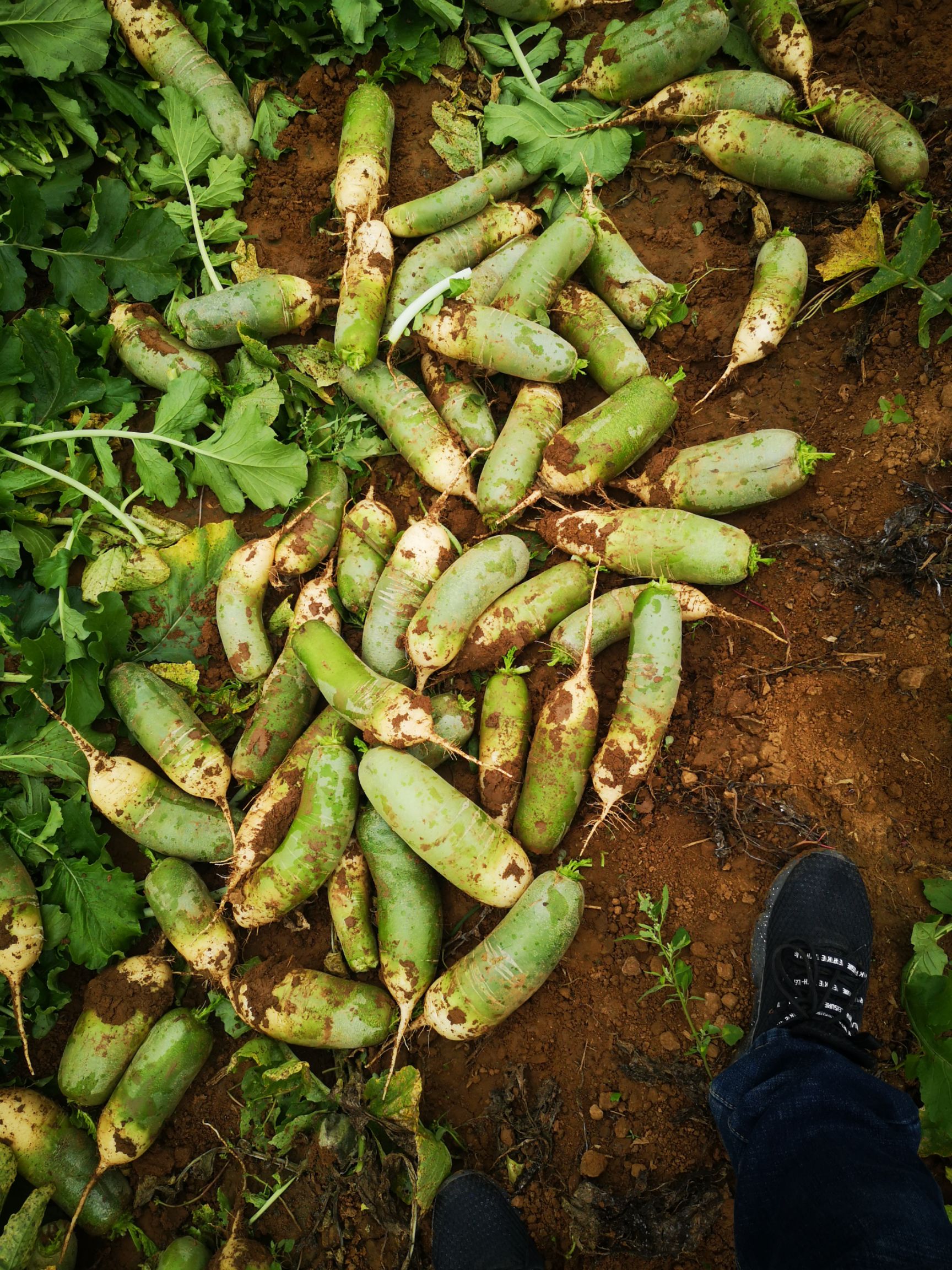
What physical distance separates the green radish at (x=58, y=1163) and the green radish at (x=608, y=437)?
13.3 ft

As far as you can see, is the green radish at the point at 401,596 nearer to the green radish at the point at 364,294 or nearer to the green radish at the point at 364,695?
the green radish at the point at 364,695

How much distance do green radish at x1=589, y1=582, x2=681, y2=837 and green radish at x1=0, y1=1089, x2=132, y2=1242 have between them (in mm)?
3022

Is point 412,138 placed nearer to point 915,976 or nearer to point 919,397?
point 919,397

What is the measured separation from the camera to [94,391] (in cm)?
450

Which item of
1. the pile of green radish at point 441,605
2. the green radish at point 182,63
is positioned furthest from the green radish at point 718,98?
the green radish at point 182,63

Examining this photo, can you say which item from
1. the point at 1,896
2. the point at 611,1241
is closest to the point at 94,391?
the point at 1,896

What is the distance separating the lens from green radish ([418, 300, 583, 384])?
4055 millimetres

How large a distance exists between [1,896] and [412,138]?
4.91 meters

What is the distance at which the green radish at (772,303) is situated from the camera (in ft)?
13.3

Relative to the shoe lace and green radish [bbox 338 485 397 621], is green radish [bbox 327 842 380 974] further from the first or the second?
the shoe lace

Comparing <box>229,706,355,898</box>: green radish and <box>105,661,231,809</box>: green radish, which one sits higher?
<box>105,661,231,809</box>: green radish

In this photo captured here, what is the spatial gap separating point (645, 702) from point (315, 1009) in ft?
6.91

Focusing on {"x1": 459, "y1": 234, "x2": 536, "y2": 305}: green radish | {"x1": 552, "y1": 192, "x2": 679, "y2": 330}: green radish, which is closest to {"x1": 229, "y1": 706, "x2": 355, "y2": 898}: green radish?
{"x1": 459, "y1": 234, "x2": 536, "y2": 305}: green radish

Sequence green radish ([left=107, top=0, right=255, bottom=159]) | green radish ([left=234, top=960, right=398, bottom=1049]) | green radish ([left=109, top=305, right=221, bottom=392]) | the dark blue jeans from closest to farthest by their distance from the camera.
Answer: the dark blue jeans, green radish ([left=234, top=960, right=398, bottom=1049]), green radish ([left=109, top=305, right=221, bottom=392]), green radish ([left=107, top=0, right=255, bottom=159])
